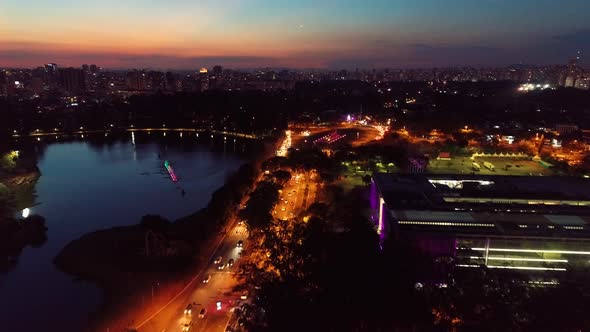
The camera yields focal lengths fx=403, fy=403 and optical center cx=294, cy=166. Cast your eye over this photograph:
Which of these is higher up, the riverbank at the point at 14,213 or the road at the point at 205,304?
the road at the point at 205,304

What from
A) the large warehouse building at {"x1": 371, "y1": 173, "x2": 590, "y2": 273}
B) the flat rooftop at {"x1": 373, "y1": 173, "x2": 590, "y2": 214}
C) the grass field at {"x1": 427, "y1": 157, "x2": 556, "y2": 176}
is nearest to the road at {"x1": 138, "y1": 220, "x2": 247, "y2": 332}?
the large warehouse building at {"x1": 371, "y1": 173, "x2": 590, "y2": 273}

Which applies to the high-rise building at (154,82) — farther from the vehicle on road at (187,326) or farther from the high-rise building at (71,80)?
the vehicle on road at (187,326)

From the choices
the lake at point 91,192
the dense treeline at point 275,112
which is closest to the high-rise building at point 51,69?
the dense treeline at point 275,112

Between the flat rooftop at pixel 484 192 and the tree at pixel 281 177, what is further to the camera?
the tree at pixel 281 177

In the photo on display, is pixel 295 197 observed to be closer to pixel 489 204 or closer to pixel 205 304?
pixel 489 204

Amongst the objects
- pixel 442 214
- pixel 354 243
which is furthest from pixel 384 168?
pixel 354 243

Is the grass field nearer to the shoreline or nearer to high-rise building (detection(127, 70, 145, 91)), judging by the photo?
the shoreline
